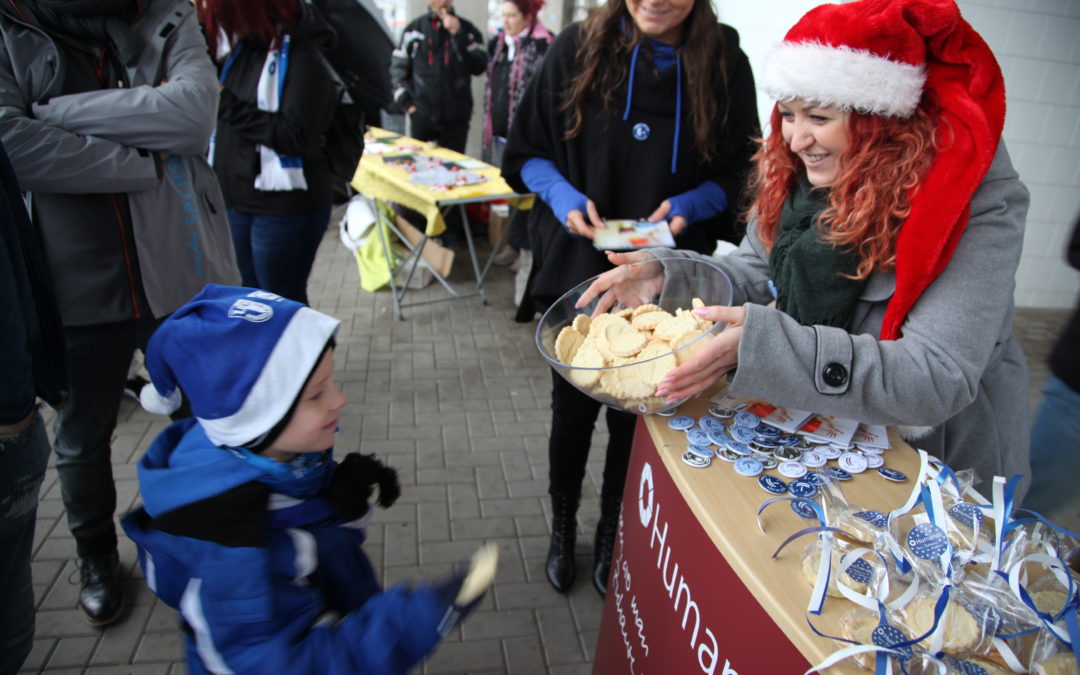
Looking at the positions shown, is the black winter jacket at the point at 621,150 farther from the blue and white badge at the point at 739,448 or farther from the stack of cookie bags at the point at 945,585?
the stack of cookie bags at the point at 945,585

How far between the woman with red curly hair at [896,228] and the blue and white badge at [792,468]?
106 millimetres

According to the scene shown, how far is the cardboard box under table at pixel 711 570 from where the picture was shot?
0.99 meters

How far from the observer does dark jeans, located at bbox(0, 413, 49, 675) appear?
147 centimetres

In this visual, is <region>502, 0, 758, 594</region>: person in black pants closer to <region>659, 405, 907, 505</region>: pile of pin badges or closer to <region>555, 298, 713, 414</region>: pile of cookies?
<region>555, 298, 713, 414</region>: pile of cookies

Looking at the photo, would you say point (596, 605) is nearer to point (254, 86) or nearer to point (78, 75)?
point (78, 75)

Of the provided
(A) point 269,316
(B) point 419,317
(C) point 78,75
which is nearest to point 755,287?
(A) point 269,316

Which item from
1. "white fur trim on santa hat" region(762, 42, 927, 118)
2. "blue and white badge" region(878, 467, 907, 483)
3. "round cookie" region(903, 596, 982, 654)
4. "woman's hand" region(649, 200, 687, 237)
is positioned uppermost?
"white fur trim on santa hat" region(762, 42, 927, 118)

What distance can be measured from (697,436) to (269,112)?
95.6 inches

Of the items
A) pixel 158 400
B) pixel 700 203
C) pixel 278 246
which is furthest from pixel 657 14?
pixel 278 246

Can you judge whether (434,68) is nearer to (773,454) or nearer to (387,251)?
(387,251)

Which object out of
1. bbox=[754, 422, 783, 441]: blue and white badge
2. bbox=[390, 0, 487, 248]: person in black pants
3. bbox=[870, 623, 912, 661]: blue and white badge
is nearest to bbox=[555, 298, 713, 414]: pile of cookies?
bbox=[754, 422, 783, 441]: blue and white badge

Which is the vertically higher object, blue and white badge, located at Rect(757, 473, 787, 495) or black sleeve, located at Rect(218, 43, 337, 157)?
black sleeve, located at Rect(218, 43, 337, 157)

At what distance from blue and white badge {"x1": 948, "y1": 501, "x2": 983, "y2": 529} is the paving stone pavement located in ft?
4.98

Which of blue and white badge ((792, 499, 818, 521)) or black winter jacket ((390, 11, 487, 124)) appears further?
black winter jacket ((390, 11, 487, 124))
